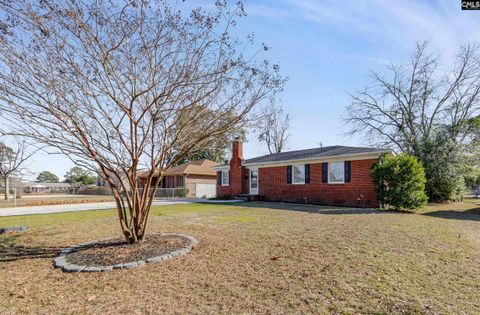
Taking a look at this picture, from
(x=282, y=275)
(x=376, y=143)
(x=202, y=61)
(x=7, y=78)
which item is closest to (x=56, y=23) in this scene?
(x=7, y=78)

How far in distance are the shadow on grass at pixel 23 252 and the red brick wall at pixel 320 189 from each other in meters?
12.9

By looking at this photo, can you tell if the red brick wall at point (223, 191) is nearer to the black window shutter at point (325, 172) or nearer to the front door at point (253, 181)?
the front door at point (253, 181)

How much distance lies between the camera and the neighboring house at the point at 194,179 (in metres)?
28.8

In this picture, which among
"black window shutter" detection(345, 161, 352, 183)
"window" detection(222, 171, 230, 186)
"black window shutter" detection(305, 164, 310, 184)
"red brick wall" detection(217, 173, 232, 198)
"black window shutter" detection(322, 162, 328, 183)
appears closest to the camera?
"black window shutter" detection(345, 161, 352, 183)

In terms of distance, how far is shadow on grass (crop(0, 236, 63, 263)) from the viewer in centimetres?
537

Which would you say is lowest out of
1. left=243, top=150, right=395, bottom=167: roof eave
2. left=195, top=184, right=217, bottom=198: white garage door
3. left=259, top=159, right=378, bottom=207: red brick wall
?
left=195, top=184, right=217, bottom=198: white garage door

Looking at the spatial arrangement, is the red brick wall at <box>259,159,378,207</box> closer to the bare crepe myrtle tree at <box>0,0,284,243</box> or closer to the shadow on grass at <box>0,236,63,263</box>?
the bare crepe myrtle tree at <box>0,0,284,243</box>

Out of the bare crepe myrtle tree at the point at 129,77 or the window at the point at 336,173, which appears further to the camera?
the window at the point at 336,173

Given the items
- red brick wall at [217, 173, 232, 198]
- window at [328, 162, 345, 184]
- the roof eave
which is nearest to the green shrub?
the roof eave

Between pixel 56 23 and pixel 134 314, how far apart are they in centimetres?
450

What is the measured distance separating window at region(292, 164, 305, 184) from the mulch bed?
11.9 metres

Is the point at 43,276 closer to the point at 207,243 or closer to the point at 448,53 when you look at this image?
the point at 207,243

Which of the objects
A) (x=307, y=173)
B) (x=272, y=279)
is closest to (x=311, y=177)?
(x=307, y=173)

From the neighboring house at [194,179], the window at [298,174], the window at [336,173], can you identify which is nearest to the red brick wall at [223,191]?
the neighboring house at [194,179]
